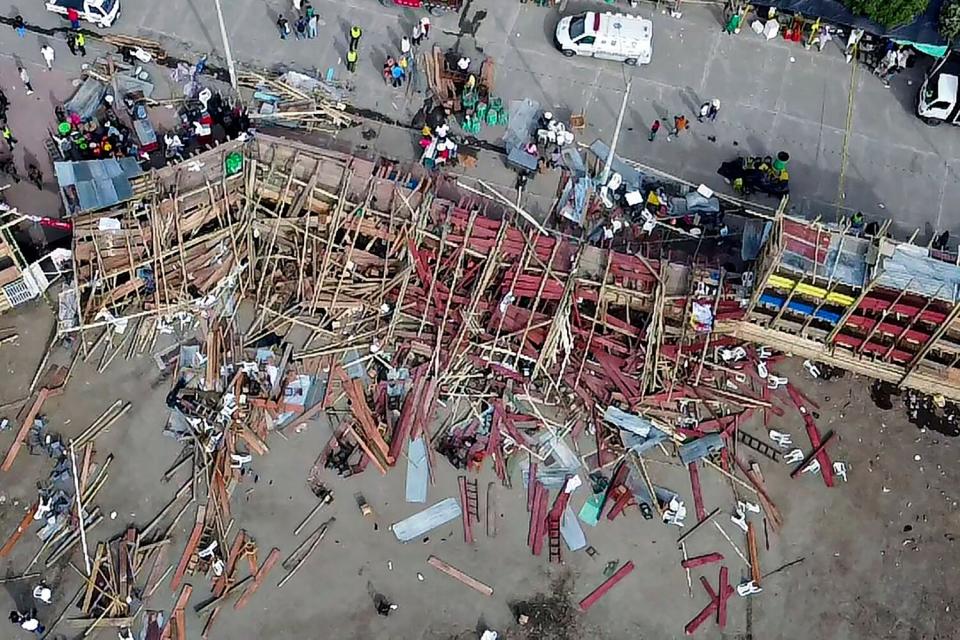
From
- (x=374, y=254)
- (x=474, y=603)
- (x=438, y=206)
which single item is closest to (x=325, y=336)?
(x=374, y=254)

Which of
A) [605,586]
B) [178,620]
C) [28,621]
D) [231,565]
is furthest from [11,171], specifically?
[605,586]

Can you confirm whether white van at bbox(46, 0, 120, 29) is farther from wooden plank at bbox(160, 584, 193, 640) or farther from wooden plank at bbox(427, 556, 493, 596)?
wooden plank at bbox(427, 556, 493, 596)

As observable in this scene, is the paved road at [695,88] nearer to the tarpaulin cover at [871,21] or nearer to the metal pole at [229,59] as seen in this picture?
the metal pole at [229,59]

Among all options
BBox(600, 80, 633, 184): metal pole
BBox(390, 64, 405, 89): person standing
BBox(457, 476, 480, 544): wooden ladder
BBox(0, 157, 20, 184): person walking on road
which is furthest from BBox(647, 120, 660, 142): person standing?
BBox(0, 157, 20, 184): person walking on road

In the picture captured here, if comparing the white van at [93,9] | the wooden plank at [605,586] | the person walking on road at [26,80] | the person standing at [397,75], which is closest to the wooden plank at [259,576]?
the wooden plank at [605,586]

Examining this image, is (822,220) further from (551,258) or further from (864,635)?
(864,635)
